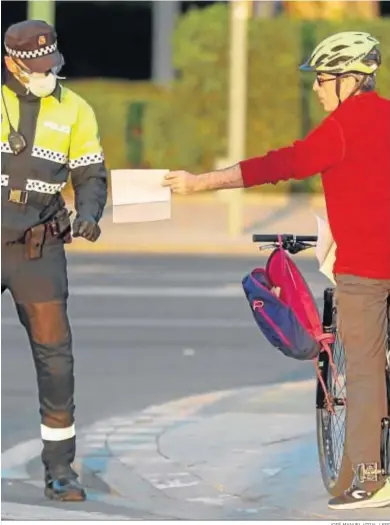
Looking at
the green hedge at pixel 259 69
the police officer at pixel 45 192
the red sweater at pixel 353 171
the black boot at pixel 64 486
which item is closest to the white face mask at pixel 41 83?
the police officer at pixel 45 192

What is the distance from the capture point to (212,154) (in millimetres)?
23812

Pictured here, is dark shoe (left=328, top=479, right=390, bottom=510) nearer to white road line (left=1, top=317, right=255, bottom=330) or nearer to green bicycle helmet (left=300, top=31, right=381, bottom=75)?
green bicycle helmet (left=300, top=31, right=381, bottom=75)

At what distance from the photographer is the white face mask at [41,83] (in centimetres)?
620

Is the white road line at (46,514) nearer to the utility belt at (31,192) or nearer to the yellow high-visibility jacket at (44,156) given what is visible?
the yellow high-visibility jacket at (44,156)

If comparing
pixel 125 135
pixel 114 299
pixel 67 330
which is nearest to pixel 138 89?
pixel 125 135

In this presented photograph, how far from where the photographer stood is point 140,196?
6.02m

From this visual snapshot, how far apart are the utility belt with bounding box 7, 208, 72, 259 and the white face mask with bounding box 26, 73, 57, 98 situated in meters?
0.48

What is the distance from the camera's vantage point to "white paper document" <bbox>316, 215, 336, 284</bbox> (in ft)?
19.8

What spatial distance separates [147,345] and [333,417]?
4970mm

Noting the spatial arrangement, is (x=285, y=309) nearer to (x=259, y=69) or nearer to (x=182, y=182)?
(x=182, y=182)

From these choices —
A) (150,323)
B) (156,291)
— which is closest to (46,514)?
(150,323)

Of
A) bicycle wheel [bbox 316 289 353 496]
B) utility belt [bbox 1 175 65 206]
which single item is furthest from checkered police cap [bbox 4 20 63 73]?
Result: bicycle wheel [bbox 316 289 353 496]

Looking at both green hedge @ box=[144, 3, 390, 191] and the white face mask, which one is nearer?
the white face mask

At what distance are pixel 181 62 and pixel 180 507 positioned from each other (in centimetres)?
1736
